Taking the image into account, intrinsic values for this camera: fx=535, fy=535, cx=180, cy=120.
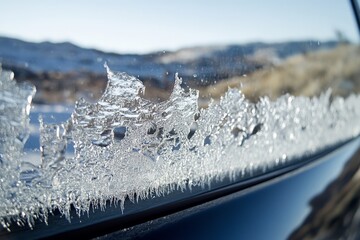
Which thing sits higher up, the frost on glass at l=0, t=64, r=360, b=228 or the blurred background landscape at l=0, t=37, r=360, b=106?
the blurred background landscape at l=0, t=37, r=360, b=106

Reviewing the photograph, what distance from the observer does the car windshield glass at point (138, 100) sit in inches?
38.1

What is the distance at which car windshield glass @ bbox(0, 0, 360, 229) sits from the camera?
967 millimetres

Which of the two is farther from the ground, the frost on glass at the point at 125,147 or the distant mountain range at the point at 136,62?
the distant mountain range at the point at 136,62

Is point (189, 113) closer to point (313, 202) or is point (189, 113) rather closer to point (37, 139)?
point (37, 139)

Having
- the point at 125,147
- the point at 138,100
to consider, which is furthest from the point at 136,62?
the point at 125,147

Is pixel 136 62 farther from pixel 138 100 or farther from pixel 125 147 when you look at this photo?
pixel 125 147

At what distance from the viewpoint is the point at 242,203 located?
4.94ft

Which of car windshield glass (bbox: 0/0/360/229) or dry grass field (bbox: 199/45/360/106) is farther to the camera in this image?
dry grass field (bbox: 199/45/360/106)

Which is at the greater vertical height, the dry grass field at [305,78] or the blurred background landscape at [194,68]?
the blurred background landscape at [194,68]

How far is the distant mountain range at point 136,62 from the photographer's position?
3.17 feet

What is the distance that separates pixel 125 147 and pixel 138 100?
11 cm

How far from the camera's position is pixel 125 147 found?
1.14m

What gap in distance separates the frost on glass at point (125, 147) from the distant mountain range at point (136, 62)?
1.2 inches

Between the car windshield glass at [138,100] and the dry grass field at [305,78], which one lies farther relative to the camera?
the dry grass field at [305,78]
